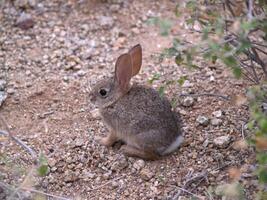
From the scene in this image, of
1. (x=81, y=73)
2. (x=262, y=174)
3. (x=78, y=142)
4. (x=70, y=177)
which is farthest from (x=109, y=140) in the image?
(x=262, y=174)

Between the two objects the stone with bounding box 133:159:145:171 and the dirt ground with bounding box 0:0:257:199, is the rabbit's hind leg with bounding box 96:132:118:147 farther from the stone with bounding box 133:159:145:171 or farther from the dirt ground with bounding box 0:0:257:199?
the stone with bounding box 133:159:145:171

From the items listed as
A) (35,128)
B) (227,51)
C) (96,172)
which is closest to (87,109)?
(35,128)

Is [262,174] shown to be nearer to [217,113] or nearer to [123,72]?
[217,113]

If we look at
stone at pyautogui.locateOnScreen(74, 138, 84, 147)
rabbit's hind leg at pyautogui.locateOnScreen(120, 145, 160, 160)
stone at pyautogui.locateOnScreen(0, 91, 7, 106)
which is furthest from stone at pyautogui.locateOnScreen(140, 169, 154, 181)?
stone at pyautogui.locateOnScreen(0, 91, 7, 106)

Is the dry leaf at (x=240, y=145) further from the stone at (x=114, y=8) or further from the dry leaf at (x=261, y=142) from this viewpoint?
the stone at (x=114, y=8)

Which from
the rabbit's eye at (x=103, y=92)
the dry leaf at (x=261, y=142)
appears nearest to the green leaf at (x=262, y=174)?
the dry leaf at (x=261, y=142)

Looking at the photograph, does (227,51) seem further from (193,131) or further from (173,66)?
(173,66)

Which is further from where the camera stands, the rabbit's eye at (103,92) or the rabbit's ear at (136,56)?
the rabbit's eye at (103,92)

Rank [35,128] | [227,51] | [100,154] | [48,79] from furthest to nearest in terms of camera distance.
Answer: [48,79], [35,128], [100,154], [227,51]
